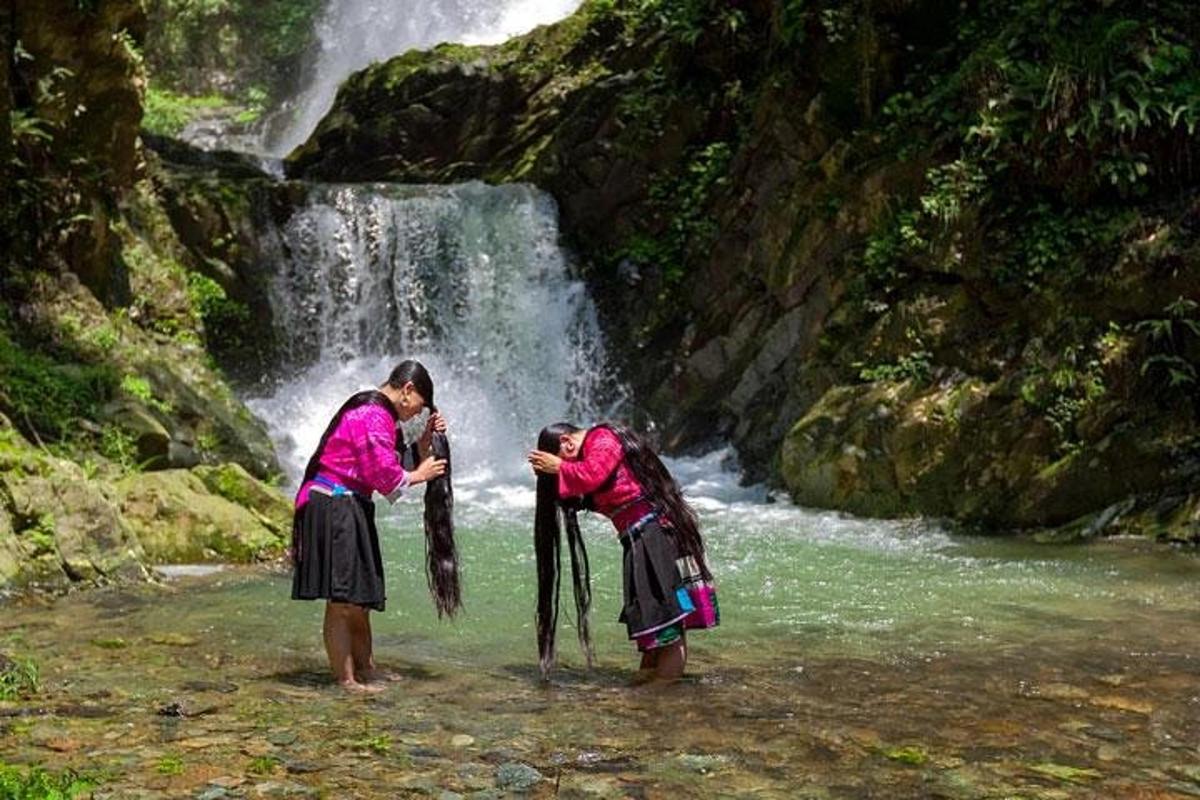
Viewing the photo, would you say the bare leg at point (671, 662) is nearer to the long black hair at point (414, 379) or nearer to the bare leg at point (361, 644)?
the bare leg at point (361, 644)

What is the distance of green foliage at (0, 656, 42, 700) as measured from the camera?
4.65 meters

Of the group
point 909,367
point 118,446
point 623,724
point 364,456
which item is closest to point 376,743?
point 623,724

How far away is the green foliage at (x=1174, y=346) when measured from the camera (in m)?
10.4

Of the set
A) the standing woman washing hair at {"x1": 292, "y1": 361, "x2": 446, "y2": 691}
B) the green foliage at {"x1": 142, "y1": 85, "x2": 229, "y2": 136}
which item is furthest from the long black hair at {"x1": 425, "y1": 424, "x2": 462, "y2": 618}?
the green foliage at {"x1": 142, "y1": 85, "x2": 229, "y2": 136}

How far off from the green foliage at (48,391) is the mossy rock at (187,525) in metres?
1.60

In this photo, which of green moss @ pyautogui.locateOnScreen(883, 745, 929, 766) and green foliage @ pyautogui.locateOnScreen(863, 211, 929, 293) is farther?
green foliage @ pyautogui.locateOnScreen(863, 211, 929, 293)

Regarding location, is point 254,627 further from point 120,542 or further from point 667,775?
point 667,775

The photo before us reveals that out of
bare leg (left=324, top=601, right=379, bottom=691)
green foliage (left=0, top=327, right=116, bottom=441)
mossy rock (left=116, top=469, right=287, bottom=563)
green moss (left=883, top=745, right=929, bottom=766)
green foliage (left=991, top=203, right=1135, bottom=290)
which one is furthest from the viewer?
green foliage (left=991, top=203, right=1135, bottom=290)

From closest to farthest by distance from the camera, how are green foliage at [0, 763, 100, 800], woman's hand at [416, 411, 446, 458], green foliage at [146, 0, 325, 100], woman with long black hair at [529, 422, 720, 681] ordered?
green foliage at [0, 763, 100, 800]
woman with long black hair at [529, 422, 720, 681]
woman's hand at [416, 411, 446, 458]
green foliage at [146, 0, 325, 100]

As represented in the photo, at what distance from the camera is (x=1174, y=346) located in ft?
34.9

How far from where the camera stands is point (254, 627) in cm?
675

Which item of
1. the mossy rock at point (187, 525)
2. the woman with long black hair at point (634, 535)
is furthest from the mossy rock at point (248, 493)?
the woman with long black hair at point (634, 535)

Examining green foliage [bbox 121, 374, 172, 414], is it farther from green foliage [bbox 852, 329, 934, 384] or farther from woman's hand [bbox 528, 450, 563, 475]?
woman's hand [bbox 528, 450, 563, 475]

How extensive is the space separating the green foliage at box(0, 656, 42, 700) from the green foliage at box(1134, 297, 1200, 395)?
9.15 meters
